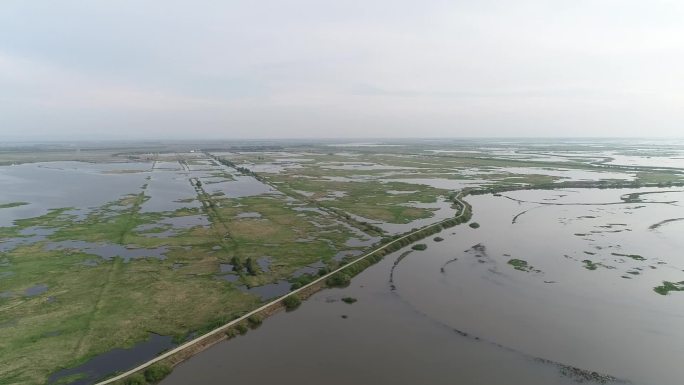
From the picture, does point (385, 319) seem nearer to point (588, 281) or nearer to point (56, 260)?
point (588, 281)

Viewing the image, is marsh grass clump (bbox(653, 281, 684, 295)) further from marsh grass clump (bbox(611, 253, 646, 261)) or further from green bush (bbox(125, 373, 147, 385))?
green bush (bbox(125, 373, 147, 385))

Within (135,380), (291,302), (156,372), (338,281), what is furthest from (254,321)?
(338,281)

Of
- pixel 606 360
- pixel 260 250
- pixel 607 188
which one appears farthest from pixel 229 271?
pixel 607 188

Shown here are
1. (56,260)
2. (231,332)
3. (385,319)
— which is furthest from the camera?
(56,260)

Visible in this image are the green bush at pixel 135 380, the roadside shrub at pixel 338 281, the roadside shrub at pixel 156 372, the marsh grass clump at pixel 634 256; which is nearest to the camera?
the green bush at pixel 135 380

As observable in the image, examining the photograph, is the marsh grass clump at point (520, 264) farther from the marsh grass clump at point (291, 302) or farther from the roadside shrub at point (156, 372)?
the roadside shrub at point (156, 372)

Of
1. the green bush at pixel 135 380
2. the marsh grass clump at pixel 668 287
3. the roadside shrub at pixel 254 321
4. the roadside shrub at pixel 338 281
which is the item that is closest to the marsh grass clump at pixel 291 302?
the roadside shrub at pixel 254 321

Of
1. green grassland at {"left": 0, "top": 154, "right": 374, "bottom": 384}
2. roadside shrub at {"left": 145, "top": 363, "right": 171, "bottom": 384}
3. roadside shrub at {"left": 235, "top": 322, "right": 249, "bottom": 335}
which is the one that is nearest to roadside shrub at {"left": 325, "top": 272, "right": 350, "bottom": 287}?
green grassland at {"left": 0, "top": 154, "right": 374, "bottom": 384}
